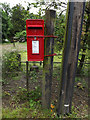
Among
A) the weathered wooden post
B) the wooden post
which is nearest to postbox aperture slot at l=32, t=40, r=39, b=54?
the wooden post

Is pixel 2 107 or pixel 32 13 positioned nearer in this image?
pixel 2 107

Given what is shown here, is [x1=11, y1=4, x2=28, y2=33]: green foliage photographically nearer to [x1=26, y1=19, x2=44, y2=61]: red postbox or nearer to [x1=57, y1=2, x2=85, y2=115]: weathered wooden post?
[x1=26, y1=19, x2=44, y2=61]: red postbox

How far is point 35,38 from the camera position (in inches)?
70.6

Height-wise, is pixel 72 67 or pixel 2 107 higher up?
pixel 72 67

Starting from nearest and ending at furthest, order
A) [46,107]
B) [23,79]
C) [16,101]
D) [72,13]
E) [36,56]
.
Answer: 1. [72,13]
2. [36,56]
3. [46,107]
4. [16,101]
5. [23,79]

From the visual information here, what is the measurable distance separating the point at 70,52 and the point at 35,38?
727 millimetres

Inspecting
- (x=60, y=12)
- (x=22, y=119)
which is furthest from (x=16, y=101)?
(x=60, y=12)

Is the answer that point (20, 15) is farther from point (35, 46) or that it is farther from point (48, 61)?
point (48, 61)

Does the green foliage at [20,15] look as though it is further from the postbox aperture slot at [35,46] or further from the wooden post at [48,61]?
the postbox aperture slot at [35,46]

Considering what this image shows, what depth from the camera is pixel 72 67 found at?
1934mm

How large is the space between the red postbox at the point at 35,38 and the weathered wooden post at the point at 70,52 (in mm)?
472

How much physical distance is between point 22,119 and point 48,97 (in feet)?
2.58

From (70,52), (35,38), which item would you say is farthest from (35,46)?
(70,52)

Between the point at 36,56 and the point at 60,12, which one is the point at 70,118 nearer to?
the point at 36,56
